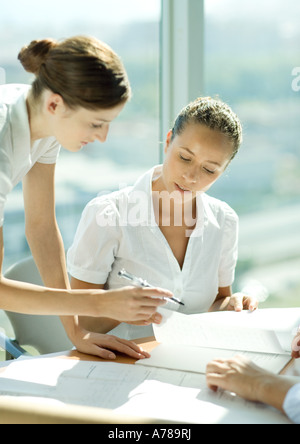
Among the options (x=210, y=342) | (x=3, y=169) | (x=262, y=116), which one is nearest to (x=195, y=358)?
(x=210, y=342)

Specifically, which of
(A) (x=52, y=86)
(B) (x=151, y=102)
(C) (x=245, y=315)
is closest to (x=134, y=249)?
(C) (x=245, y=315)

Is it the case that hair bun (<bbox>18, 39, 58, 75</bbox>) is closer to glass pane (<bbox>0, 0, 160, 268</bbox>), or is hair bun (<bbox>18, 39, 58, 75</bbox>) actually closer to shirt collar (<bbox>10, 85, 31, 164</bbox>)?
shirt collar (<bbox>10, 85, 31, 164</bbox>)

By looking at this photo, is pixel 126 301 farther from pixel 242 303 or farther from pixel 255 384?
pixel 242 303

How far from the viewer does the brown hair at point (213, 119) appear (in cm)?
166

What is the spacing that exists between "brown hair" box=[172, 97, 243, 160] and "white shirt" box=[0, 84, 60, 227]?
1.72 feet

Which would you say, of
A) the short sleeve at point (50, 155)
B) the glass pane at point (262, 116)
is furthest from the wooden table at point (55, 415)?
the glass pane at point (262, 116)

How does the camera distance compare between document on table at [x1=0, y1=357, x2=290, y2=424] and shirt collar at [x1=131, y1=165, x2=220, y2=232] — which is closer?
document on table at [x1=0, y1=357, x2=290, y2=424]

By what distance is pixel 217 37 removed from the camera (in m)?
3.07

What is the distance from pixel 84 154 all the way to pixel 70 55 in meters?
1.43

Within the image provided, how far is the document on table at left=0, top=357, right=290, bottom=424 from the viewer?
107 cm

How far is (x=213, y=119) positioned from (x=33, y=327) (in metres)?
0.83

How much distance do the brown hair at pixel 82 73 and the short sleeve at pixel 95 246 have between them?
1.72 ft

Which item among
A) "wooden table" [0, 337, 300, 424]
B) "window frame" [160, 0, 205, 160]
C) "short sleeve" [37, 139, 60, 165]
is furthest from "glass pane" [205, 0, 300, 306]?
"wooden table" [0, 337, 300, 424]

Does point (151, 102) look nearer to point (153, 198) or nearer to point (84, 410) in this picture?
point (153, 198)
